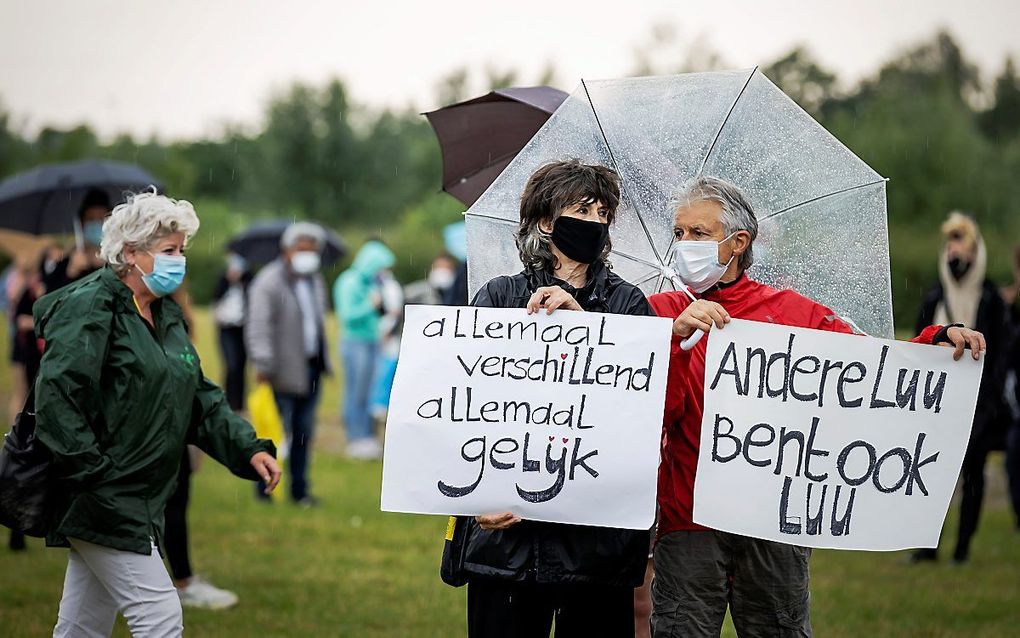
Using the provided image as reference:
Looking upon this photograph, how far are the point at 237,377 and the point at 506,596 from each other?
12740 mm

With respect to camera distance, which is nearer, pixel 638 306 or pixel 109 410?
pixel 638 306

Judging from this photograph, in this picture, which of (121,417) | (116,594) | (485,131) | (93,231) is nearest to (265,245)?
(93,231)

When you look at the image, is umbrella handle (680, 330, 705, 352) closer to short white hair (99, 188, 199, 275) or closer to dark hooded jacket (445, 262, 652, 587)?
dark hooded jacket (445, 262, 652, 587)

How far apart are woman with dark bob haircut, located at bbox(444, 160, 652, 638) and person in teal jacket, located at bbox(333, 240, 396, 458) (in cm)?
1042

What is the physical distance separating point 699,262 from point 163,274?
212 cm

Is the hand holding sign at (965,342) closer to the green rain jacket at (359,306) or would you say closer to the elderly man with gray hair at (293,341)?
the elderly man with gray hair at (293,341)

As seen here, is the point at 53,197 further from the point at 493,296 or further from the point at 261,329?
the point at 493,296

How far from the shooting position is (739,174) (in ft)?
14.9

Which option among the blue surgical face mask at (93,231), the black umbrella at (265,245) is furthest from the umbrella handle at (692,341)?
the black umbrella at (265,245)

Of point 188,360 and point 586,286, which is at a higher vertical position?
point 586,286

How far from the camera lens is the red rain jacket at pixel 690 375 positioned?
411 cm

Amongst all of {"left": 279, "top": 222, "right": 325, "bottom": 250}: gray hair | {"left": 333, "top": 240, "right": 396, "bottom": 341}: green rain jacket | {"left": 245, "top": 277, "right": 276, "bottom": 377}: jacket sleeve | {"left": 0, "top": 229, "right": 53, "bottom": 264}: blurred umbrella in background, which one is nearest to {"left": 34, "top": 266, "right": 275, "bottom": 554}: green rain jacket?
{"left": 0, "top": 229, "right": 53, "bottom": 264}: blurred umbrella in background

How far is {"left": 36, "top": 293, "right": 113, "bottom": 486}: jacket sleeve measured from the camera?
4.32 meters

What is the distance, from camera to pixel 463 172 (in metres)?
5.96
